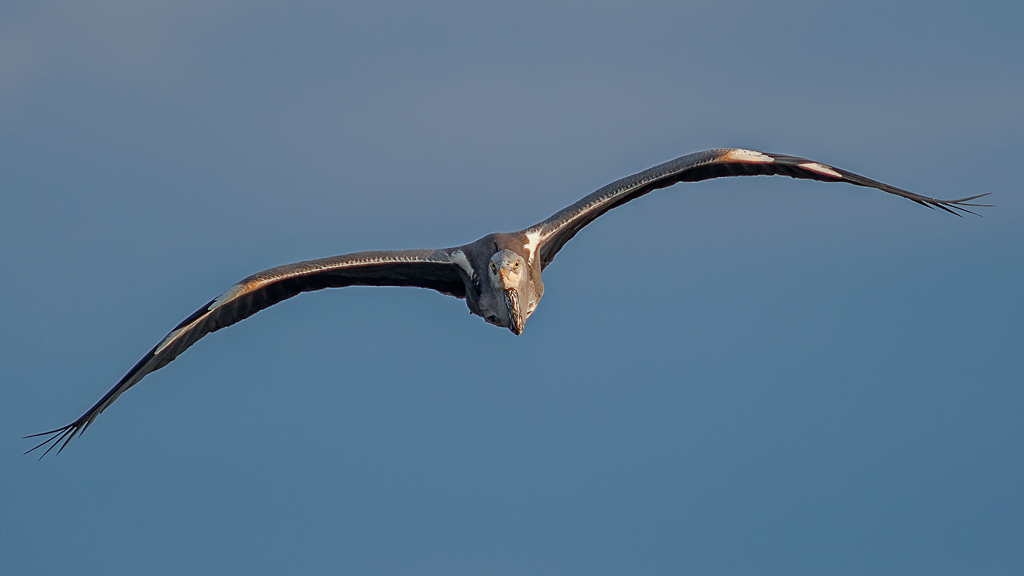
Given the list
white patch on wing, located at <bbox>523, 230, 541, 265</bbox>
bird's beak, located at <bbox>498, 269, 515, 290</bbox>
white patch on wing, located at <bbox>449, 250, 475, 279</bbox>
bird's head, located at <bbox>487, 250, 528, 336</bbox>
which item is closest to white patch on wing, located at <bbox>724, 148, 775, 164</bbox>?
white patch on wing, located at <bbox>523, 230, 541, 265</bbox>

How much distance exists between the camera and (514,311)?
1717 cm

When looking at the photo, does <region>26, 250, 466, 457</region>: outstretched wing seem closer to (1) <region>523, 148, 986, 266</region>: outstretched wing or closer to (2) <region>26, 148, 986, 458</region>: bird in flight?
(2) <region>26, 148, 986, 458</region>: bird in flight

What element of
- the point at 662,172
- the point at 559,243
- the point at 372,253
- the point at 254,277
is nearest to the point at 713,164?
the point at 662,172

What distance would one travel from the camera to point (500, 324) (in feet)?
58.2

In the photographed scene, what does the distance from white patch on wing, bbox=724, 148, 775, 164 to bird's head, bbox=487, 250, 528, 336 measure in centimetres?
354

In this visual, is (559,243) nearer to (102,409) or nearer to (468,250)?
(468,250)

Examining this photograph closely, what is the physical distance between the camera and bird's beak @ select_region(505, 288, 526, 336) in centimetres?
1708

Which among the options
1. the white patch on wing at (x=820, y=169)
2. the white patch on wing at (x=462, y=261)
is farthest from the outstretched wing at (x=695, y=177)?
the white patch on wing at (x=462, y=261)

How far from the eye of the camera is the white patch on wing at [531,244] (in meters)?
17.5

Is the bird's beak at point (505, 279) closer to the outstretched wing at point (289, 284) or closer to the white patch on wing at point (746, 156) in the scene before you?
the outstretched wing at point (289, 284)

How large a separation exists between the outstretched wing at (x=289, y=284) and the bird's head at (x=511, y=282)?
4.07ft

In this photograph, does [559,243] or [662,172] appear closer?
[662,172]

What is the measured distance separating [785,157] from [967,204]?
107 inches

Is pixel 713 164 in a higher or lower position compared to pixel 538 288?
higher
